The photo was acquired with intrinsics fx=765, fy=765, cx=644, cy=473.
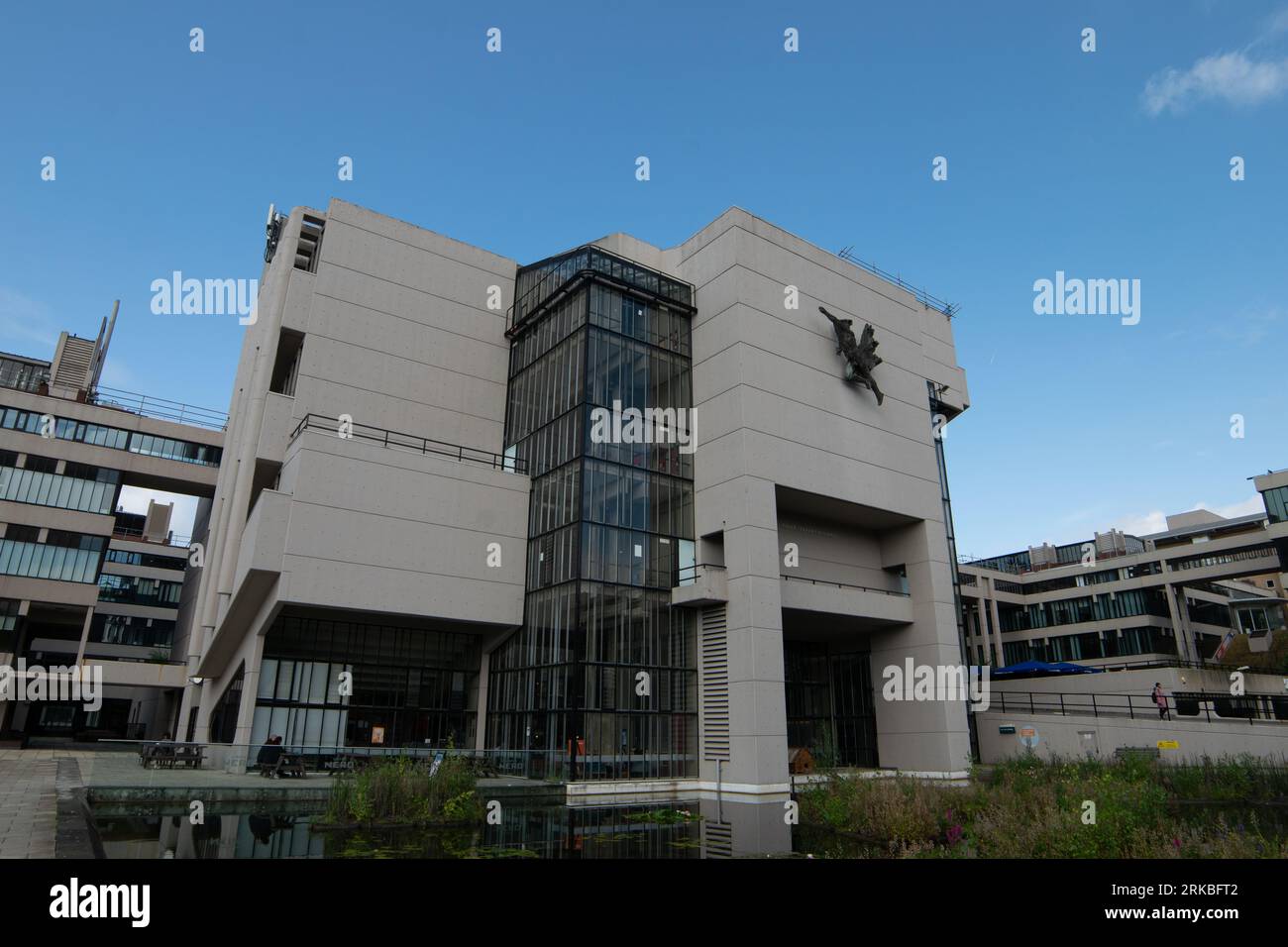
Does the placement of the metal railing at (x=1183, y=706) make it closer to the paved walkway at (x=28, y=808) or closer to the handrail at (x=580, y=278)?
the handrail at (x=580, y=278)

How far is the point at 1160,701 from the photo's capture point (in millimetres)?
35750

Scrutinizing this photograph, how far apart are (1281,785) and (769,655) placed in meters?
15.2

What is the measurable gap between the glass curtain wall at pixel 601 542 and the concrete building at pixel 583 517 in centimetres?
12

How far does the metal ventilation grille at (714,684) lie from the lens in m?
26.9

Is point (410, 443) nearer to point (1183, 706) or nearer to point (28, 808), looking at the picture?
point (28, 808)

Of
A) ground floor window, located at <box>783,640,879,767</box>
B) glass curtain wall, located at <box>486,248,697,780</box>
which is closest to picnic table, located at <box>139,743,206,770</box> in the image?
glass curtain wall, located at <box>486,248,697,780</box>

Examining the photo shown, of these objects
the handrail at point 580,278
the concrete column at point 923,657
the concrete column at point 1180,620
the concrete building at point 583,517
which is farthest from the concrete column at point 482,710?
the concrete column at point 1180,620

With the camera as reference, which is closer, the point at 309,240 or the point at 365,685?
the point at 365,685

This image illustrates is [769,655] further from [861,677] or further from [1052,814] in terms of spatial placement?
[1052,814]

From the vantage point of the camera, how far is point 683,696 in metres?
28.1

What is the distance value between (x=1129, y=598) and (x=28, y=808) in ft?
247

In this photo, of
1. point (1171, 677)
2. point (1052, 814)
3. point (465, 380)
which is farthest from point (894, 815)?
point (1171, 677)

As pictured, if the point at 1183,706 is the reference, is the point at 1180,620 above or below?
above

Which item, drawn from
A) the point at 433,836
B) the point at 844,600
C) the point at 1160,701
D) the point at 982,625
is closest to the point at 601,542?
the point at 844,600
